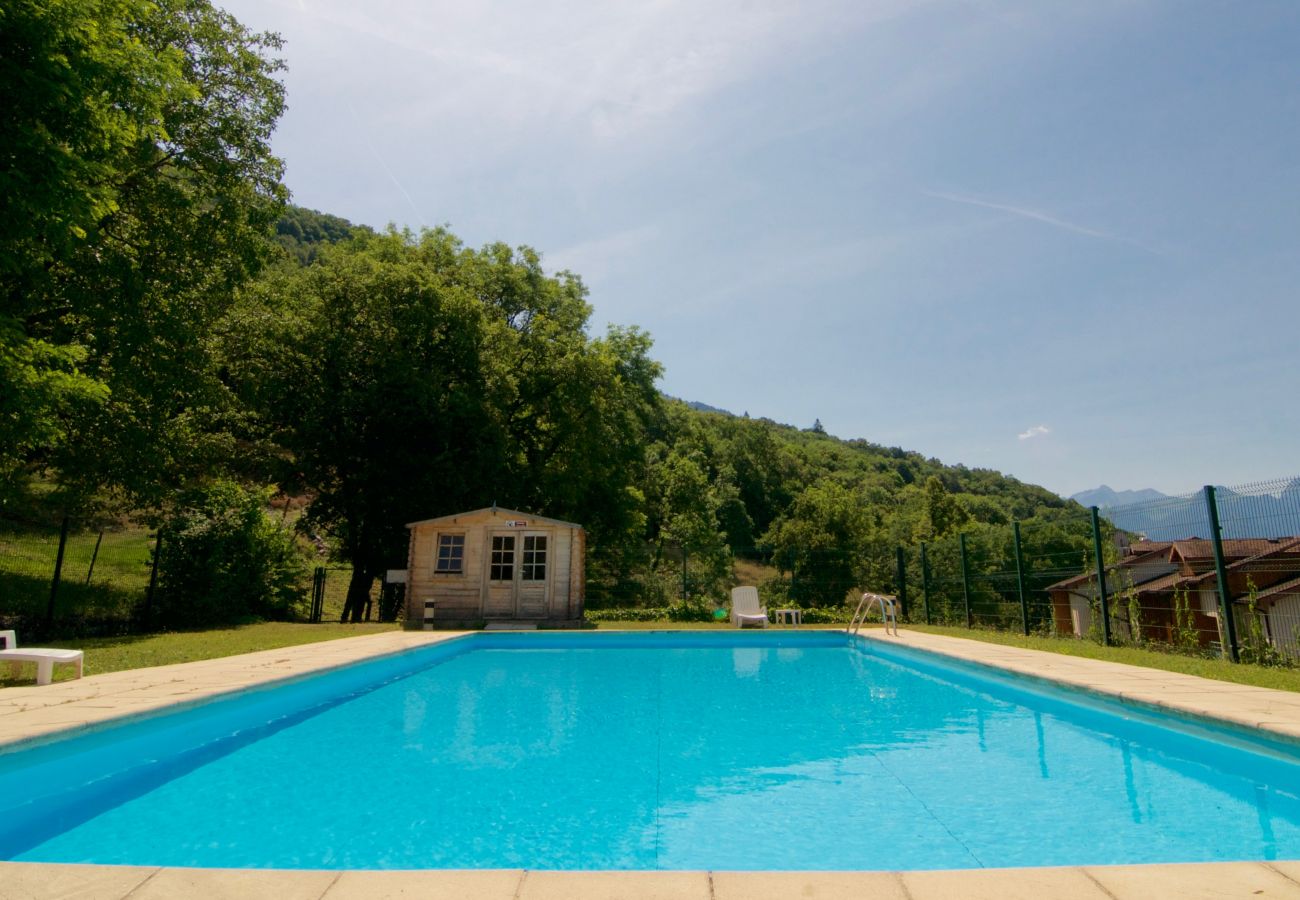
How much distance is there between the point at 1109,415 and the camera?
1880 cm

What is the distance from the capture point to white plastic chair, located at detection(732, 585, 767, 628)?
14297 mm

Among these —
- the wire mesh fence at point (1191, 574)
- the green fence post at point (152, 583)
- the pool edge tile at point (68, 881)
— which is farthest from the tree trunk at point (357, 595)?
the pool edge tile at point (68, 881)

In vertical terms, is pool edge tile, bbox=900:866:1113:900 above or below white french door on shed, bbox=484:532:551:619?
below

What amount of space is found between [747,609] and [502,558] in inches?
217

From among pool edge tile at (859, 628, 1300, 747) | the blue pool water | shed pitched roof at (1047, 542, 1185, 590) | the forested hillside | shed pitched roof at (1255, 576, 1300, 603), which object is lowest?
the blue pool water

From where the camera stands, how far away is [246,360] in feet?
57.0

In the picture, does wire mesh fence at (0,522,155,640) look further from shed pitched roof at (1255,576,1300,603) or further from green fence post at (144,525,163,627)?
shed pitched roof at (1255,576,1300,603)

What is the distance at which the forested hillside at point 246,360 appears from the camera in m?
7.87

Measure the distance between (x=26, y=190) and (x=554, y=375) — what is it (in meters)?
14.8

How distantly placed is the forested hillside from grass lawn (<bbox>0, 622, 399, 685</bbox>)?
2.06 meters

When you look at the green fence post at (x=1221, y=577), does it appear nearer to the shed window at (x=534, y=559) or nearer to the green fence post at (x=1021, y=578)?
the green fence post at (x=1021, y=578)

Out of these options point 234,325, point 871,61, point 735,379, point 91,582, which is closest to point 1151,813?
point 871,61

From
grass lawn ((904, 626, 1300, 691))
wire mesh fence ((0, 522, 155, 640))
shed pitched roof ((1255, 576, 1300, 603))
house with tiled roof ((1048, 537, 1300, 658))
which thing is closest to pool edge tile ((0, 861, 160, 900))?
grass lawn ((904, 626, 1300, 691))

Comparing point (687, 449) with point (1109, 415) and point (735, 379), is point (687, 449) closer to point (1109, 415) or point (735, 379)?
point (735, 379)
